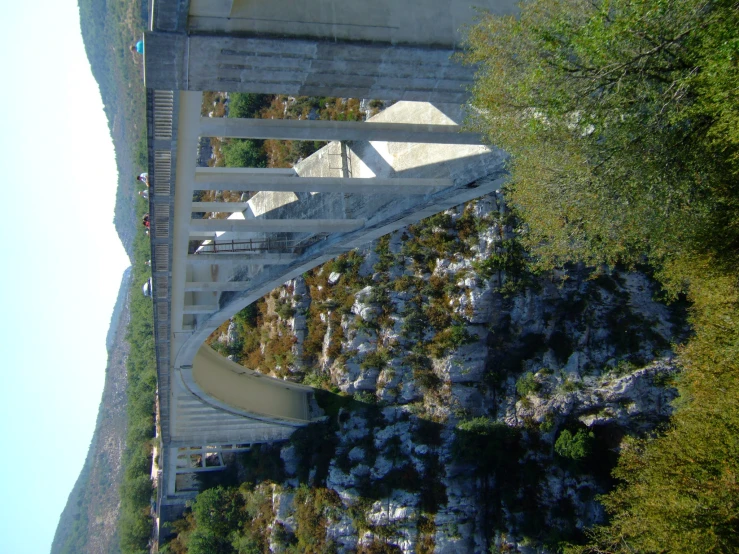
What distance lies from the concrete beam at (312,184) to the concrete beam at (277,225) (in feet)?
3.62

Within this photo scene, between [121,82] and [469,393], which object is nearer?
[469,393]

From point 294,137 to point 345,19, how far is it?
2.24 meters

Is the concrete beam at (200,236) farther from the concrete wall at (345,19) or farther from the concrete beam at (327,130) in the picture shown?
the concrete wall at (345,19)

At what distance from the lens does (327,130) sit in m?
11.3

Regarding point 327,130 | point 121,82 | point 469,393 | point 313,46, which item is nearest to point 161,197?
point 327,130

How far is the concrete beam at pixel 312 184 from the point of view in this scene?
1214cm

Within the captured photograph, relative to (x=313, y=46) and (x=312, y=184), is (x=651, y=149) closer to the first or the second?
(x=313, y=46)

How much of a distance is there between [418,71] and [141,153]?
37973mm

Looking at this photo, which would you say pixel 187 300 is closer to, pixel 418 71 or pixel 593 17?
pixel 418 71

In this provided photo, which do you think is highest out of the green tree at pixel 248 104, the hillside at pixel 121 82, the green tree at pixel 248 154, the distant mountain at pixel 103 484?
the hillside at pixel 121 82

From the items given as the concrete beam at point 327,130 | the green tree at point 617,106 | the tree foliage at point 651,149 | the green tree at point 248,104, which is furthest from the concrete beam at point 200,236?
the green tree at point 248,104

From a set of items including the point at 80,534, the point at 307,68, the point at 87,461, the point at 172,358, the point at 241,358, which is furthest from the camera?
the point at 87,461

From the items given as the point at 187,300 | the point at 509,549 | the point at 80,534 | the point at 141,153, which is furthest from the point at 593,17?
the point at 80,534

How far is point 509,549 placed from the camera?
22781 millimetres
